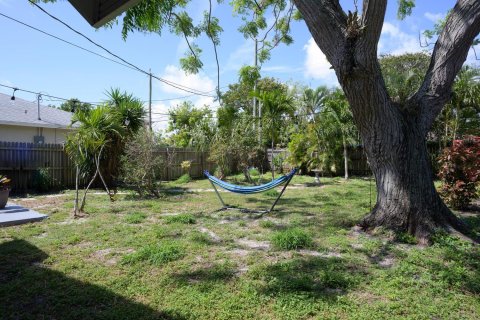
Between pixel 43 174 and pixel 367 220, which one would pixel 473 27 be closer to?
pixel 367 220

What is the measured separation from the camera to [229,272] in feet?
13.2

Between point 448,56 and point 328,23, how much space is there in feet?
6.29

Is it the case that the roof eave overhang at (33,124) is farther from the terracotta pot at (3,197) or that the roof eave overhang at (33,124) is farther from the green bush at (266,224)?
the green bush at (266,224)

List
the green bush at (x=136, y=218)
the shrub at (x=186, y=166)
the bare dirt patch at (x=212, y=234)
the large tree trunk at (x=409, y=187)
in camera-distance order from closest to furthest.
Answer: the large tree trunk at (x=409, y=187)
the bare dirt patch at (x=212, y=234)
the green bush at (x=136, y=218)
the shrub at (x=186, y=166)

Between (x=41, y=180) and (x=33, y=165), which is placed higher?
(x=33, y=165)

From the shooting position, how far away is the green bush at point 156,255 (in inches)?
173

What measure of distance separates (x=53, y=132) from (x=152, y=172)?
10426mm

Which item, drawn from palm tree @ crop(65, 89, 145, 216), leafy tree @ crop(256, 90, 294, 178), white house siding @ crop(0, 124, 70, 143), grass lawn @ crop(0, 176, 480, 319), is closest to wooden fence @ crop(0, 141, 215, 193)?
palm tree @ crop(65, 89, 145, 216)

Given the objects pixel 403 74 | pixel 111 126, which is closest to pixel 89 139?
pixel 111 126

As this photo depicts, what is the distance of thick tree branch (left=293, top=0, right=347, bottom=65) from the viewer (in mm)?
4984

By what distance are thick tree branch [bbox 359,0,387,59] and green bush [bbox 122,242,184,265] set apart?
12.2 feet

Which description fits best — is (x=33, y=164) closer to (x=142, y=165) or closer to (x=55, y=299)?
(x=142, y=165)

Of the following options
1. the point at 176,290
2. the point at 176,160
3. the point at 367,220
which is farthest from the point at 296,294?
the point at 176,160

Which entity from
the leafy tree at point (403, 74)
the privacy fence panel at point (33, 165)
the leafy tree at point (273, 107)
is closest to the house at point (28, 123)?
the privacy fence panel at point (33, 165)
